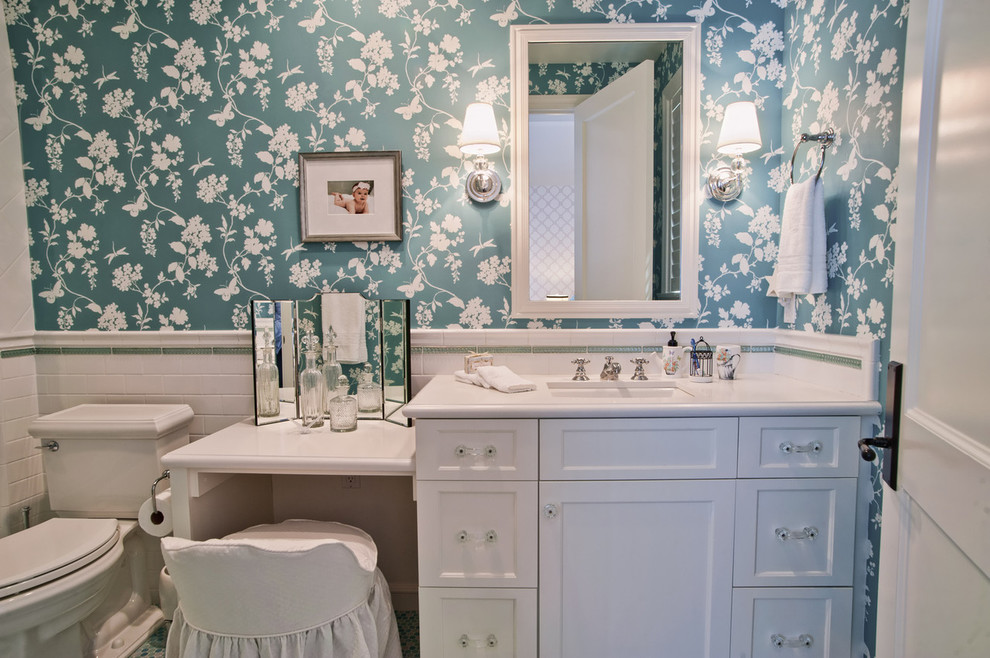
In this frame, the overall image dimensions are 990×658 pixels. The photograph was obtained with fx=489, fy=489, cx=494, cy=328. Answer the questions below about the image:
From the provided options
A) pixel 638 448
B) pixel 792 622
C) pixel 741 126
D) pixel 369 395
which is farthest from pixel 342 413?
pixel 741 126

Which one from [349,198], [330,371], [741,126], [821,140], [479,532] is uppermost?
[741,126]

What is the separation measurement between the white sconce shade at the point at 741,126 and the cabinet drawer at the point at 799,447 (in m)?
1.05

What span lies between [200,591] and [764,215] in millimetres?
2271

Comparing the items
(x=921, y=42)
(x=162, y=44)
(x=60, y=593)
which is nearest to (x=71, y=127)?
(x=162, y=44)

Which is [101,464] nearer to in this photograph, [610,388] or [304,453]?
[304,453]

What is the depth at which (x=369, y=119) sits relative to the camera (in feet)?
6.56

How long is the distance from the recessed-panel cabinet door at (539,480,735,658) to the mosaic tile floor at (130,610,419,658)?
25.3 inches

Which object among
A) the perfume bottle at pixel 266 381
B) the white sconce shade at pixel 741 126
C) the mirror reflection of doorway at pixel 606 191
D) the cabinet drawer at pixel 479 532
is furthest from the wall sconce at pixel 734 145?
the perfume bottle at pixel 266 381

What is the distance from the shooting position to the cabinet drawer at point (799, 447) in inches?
56.6

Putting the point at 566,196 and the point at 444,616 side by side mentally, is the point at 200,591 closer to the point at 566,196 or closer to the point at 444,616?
the point at 444,616

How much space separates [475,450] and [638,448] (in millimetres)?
482

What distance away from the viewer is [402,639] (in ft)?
6.28

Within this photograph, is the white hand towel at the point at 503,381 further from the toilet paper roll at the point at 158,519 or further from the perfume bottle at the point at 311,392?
the toilet paper roll at the point at 158,519

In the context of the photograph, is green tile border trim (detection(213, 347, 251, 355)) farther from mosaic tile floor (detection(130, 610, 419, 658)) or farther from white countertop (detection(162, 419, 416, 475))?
mosaic tile floor (detection(130, 610, 419, 658))
